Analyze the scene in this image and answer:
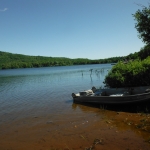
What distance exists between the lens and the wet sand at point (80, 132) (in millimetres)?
8450

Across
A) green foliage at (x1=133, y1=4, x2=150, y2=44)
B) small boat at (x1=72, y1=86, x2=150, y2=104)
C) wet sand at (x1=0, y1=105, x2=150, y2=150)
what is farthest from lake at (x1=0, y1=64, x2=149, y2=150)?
green foliage at (x1=133, y1=4, x2=150, y2=44)

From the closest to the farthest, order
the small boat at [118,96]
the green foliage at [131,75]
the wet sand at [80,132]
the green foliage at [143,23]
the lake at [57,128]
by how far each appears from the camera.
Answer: the wet sand at [80,132] → the lake at [57,128] → the small boat at [118,96] → the green foliage at [131,75] → the green foliage at [143,23]

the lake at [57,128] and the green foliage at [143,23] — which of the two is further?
the green foliage at [143,23]

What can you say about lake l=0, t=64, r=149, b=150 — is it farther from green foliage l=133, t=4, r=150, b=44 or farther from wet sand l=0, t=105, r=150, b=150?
green foliage l=133, t=4, r=150, b=44

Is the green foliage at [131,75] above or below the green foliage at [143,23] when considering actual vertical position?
below

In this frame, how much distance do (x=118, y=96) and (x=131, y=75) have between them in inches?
123

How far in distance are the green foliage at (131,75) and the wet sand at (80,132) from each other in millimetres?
4047

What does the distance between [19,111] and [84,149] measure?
31.0 ft

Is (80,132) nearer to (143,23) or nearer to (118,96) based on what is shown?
(118,96)

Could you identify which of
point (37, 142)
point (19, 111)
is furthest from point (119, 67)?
point (37, 142)

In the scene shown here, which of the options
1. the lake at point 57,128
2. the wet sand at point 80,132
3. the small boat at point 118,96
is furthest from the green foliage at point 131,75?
the wet sand at point 80,132

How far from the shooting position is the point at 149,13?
920 inches

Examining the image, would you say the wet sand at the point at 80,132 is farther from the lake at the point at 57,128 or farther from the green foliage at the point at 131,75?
the green foliage at the point at 131,75

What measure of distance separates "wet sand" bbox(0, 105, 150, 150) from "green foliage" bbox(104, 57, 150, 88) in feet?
13.3
